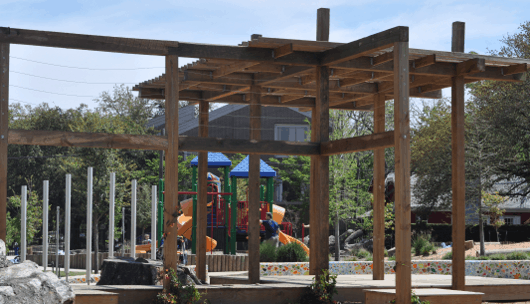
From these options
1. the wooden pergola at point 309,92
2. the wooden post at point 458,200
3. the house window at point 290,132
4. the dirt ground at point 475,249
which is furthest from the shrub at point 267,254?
the house window at point 290,132

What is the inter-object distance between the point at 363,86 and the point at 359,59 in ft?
8.91

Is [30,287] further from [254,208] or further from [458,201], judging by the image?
[458,201]

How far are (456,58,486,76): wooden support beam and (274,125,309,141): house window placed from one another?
2839 cm

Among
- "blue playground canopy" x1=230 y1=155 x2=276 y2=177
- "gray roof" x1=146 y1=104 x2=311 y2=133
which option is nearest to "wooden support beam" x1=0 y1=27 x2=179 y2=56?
"blue playground canopy" x1=230 y1=155 x2=276 y2=177

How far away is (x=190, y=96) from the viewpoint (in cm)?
1519

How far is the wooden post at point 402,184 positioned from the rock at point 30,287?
4.71 meters

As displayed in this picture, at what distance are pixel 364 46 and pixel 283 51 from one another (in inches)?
54.3

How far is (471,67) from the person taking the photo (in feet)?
40.6

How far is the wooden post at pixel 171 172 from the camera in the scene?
411 inches

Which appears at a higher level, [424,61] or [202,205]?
[424,61]

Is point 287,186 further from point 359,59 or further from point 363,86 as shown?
point 359,59

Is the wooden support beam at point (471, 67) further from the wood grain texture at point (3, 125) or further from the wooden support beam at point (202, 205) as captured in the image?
the wood grain texture at point (3, 125)

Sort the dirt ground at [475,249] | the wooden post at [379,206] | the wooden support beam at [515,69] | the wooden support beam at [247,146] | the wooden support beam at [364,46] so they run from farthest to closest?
the dirt ground at [475,249], the wooden post at [379,206], the wooden support beam at [515,69], the wooden support beam at [247,146], the wooden support beam at [364,46]

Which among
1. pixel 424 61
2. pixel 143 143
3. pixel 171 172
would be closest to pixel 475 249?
pixel 424 61
